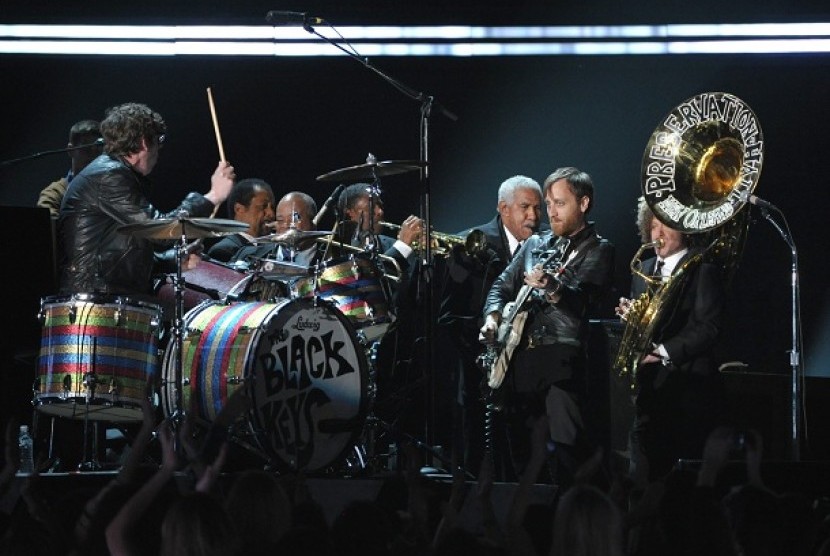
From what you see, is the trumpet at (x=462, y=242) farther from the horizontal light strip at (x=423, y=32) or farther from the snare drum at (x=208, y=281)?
the horizontal light strip at (x=423, y=32)

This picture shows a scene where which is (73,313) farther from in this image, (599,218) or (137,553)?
(599,218)

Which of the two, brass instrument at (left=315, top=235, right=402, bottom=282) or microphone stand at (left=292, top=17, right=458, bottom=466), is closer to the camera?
microphone stand at (left=292, top=17, right=458, bottom=466)

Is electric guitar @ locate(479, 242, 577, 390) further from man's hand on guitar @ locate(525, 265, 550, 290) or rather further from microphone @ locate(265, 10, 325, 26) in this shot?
microphone @ locate(265, 10, 325, 26)

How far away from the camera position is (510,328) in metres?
8.05

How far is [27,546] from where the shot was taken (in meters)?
4.01

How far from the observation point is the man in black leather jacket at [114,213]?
820cm

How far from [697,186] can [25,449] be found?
4733mm

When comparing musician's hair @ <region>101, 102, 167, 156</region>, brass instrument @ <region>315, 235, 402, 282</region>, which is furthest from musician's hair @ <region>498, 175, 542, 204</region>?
musician's hair @ <region>101, 102, 167, 156</region>

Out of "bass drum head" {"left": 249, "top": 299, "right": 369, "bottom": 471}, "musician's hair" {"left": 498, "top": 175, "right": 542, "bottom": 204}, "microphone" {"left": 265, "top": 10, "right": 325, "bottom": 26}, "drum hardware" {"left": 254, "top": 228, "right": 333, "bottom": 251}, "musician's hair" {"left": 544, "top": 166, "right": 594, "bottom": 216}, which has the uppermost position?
"microphone" {"left": 265, "top": 10, "right": 325, "bottom": 26}

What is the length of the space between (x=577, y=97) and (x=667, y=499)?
7.72 m

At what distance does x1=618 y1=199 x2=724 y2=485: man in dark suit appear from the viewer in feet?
26.2

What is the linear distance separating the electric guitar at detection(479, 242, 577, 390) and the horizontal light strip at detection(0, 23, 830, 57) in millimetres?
3876

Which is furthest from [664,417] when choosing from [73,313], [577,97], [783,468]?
[577,97]

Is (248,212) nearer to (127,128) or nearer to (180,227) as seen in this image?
(127,128)
